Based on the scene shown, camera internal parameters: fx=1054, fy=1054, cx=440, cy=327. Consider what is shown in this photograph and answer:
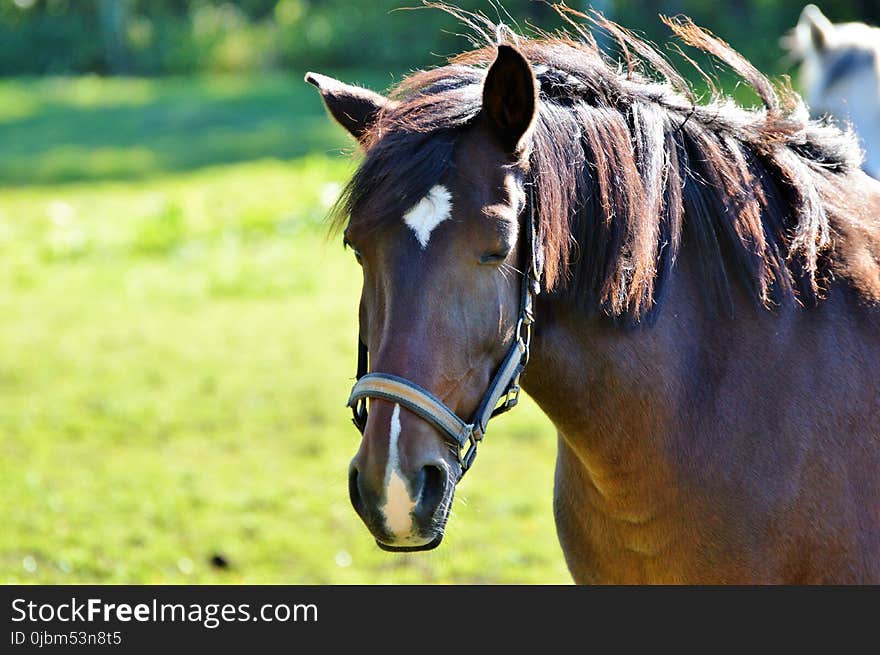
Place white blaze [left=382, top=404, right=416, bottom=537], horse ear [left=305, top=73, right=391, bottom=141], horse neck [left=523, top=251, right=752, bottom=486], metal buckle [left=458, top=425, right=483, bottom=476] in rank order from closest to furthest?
white blaze [left=382, top=404, right=416, bottom=537] → metal buckle [left=458, top=425, right=483, bottom=476] → horse neck [left=523, top=251, right=752, bottom=486] → horse ear [left=305, top=73, right=391, bottom=141]

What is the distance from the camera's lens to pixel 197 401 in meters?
7.29

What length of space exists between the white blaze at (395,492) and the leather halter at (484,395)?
4 cm

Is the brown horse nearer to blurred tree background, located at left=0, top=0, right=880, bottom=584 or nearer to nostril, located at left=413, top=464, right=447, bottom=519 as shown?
nostril, located at left=413, top=464, right=447, bottom=519

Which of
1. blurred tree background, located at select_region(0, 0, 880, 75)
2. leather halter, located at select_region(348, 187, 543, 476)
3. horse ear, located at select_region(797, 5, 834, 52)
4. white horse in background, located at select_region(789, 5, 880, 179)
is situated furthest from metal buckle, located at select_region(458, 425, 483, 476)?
blurred tree background, located at select_region(0, 0, 880, 75)

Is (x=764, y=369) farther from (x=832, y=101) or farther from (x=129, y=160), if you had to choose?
(x=129, y=160)

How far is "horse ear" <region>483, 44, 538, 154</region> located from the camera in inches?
79.8

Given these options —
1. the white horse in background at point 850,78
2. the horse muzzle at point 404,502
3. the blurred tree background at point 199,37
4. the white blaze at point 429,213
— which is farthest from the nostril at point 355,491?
the blurred tree background at point 199,37

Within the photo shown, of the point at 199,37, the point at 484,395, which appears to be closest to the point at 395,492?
the point at 484,395

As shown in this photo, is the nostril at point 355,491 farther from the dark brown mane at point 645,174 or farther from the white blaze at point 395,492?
the dark brown mane at point 645,174

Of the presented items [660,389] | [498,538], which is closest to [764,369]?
[660,389]

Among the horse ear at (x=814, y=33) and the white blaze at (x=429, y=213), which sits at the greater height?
the white blaze at (x=429, y=213)

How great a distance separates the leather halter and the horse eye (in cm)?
7

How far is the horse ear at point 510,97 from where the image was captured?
79.8 inches

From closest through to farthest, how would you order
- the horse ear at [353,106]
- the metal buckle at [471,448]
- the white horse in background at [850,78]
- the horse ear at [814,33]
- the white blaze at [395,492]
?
the white blaze at [395,492] → the metal buckle at [471,448] → the horse ear at [353,106] → the white horse in background at [850,78] → the horse ear at [814,33]
